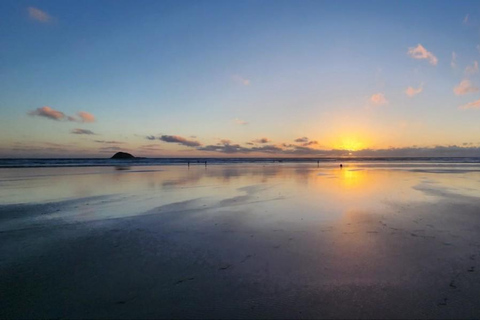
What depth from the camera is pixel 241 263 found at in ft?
15.5

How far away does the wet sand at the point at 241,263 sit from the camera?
3387 mm

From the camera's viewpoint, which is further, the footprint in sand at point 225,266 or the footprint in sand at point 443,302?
the footprint in sand at point 225,266

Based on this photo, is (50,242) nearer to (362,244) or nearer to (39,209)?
(39,209)

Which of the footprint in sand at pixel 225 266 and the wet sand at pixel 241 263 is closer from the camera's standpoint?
A: the wet sand at pixel 241 263

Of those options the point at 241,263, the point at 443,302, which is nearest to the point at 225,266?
the point at 241,263

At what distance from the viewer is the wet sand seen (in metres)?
3.39

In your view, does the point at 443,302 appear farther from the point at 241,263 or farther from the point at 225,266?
the point at 225,266

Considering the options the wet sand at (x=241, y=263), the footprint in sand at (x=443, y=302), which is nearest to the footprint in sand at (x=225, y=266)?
the wet sand at (x=241, y=263)

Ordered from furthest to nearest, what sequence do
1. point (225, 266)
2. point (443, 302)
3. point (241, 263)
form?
point (241, 263), point (225, 266), point (443, 302)

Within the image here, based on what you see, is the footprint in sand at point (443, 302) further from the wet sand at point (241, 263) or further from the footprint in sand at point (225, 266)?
the footprint in sand at point (225, 266)

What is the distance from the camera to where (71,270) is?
453 centimetres

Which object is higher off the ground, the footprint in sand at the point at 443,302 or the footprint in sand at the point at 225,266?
the footprint in sand at the point at 225,266

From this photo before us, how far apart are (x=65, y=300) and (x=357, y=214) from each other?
8.01m

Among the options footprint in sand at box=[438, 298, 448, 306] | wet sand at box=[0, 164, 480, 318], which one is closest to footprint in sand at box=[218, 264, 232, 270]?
wet sand at box=[0, 164, 480, 318]
